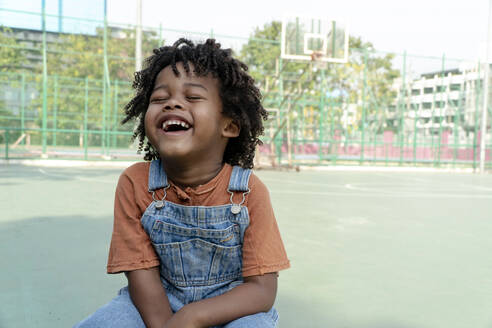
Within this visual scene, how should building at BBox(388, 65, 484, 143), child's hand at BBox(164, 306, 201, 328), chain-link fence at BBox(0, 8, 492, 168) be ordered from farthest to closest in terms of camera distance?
building at BBox(388, 65, 484, 143) < chain-link fence at BBox(0, 8, 492, 168) < child's hand at BBox(164, 306, 201, 328)

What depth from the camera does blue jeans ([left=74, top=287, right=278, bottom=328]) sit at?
3.92ft

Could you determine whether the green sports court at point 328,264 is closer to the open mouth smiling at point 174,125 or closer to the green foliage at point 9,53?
the open mouth smiling at point 174,125

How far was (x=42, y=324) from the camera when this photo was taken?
173 cm

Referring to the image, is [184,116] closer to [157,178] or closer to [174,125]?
[174,125]

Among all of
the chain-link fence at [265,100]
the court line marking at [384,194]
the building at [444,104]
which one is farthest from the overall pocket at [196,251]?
the building at [444,104]

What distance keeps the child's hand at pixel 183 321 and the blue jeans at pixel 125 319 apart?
3.9 inches

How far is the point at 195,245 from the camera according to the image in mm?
1287

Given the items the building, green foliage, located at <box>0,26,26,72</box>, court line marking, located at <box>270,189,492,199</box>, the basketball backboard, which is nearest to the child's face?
court line marking, located at <box>270,189,492,199</box>

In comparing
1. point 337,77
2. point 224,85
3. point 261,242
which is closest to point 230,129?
point 224,85

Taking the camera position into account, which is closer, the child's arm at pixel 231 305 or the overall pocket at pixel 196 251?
the child's arm at pixel 231 305

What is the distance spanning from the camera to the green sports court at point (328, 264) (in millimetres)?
1892

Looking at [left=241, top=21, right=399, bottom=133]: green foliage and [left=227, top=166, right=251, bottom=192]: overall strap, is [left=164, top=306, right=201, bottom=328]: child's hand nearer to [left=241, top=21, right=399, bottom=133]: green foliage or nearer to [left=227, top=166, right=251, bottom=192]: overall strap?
[left=227, top=166, right=251, bottom=192]: overall strap

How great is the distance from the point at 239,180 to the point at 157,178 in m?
0.22

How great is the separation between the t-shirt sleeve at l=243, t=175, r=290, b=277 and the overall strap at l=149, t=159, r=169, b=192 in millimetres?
235
